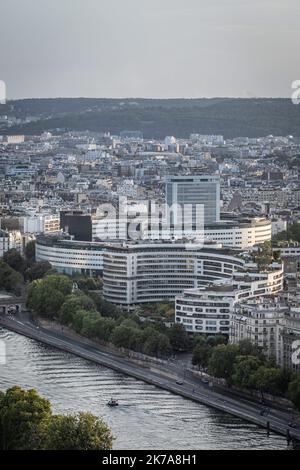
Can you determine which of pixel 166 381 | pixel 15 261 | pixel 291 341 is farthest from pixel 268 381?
pixel 15 261

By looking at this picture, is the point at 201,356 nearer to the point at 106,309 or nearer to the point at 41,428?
the point at 106,309

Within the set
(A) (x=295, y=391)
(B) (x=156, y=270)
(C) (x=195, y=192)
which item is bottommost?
(A) (x=295, y=391)

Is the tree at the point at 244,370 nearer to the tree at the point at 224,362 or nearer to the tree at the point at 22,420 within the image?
the tree at the point at 224,362

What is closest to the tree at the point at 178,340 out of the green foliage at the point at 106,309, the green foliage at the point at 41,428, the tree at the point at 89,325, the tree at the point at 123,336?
the tree at the point at 123,336

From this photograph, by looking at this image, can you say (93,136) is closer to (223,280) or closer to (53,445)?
(223,280)

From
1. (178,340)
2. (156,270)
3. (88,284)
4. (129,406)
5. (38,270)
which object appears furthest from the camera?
(38,270)
